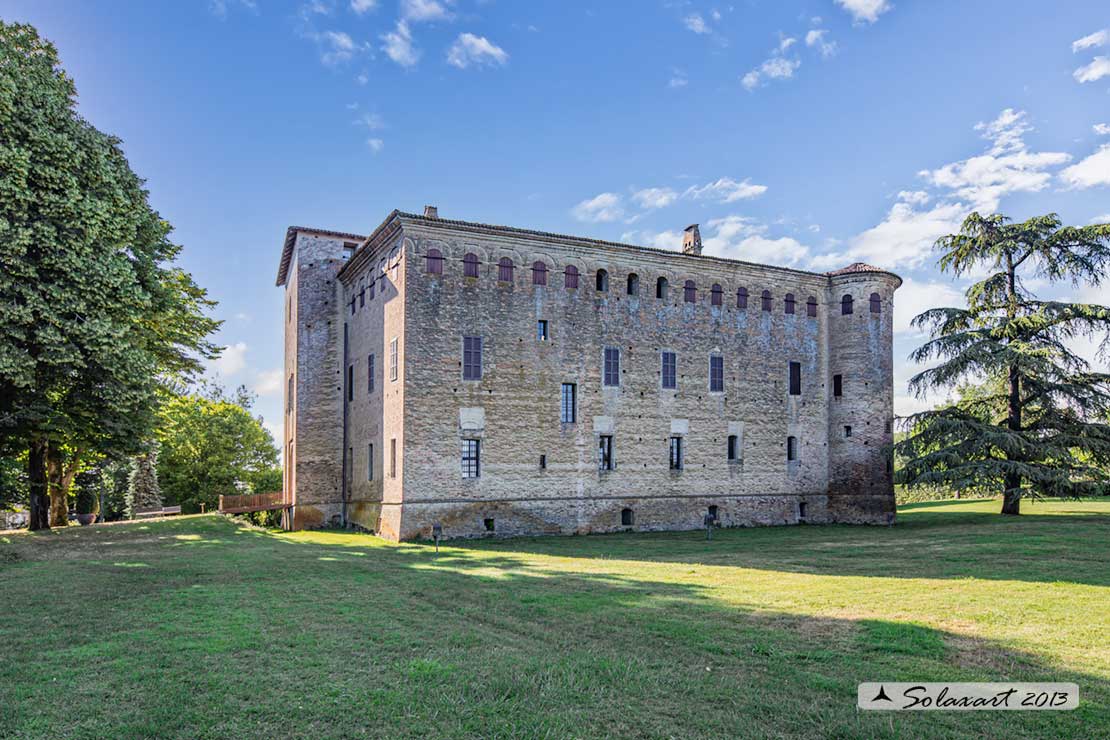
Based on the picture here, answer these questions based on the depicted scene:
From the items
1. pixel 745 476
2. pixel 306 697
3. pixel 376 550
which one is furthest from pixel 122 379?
pixel 745 476

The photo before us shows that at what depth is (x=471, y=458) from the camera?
24.5 meters

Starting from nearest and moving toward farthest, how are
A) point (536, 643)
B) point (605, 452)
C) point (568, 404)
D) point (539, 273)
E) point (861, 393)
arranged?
point (536, 643) → point (539, 273) → point (568, 404) → point (605, 452) → point (861, 393)

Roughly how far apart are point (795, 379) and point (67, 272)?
91.1ft

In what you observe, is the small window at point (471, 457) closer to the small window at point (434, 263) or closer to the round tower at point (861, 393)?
the small window at point (434, 263)

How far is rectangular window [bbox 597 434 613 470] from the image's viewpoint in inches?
1053

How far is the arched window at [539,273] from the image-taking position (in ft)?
85.7

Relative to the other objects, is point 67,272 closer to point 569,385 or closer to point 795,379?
point 569,385

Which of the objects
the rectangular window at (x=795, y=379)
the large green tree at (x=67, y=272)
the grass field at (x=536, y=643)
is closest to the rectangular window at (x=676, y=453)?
the rectangular window at (x=795, y=379)

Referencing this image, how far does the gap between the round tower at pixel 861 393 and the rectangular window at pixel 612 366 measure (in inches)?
450

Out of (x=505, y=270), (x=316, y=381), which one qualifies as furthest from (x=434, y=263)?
(x=316, y=381)

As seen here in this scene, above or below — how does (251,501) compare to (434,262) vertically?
below

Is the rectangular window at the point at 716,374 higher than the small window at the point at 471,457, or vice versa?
the rectangular window at the point at 716,374

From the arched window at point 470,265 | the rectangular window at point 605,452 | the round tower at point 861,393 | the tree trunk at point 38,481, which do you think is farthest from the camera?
the round tower at point 861,393

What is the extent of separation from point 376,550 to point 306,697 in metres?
14.4
